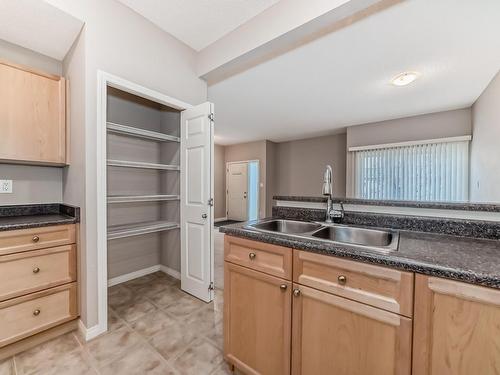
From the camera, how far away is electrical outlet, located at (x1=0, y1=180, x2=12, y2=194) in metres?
1.84

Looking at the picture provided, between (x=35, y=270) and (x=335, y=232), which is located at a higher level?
(x=335, y=232)

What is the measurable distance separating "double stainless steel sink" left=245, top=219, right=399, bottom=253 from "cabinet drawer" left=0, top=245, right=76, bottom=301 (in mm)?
1503

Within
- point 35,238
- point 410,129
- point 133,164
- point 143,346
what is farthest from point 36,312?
point 410,129

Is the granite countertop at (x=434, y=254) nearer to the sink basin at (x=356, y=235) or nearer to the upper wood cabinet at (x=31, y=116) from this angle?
the sink basin at (x=356, y=235)

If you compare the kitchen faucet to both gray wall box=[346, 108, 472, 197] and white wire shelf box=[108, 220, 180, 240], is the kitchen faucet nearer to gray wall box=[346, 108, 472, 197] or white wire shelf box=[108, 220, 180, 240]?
white wire shelf box=[108, 220, 180, 240]

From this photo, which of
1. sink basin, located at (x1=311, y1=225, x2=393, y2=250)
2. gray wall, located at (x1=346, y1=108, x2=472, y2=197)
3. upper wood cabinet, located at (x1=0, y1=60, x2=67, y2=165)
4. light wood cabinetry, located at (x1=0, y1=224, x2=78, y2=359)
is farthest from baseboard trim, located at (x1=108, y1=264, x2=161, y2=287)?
gray wall, located at (x1=346, y1=108, x2=472, y2=197)

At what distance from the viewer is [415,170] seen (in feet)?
14.2

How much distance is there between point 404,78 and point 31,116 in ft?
12.8

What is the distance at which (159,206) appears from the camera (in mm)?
2975

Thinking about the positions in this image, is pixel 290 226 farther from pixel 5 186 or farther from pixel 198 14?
pixel 5 186

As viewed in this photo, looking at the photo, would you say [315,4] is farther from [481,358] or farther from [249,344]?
[249,344]

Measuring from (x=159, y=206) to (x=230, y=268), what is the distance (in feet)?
6.52

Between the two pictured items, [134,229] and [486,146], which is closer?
[134,229]

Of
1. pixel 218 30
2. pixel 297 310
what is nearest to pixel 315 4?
pixel 218 30
